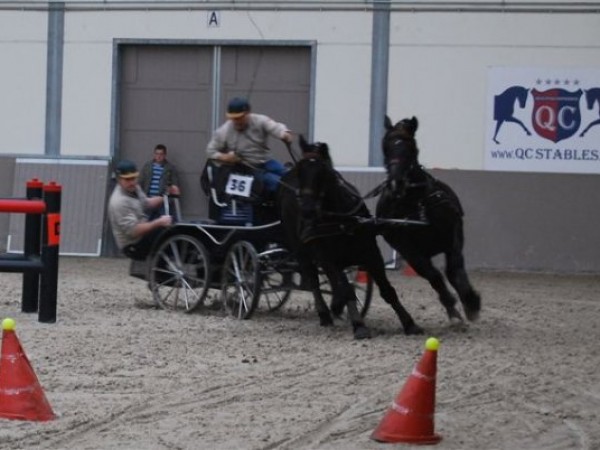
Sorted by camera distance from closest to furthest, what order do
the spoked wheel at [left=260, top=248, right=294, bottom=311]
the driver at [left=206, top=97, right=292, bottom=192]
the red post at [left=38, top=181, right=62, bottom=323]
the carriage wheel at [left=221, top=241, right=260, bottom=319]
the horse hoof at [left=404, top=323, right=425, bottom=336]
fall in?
the horse hoof at [left=404, top=323, right=425, bottom=336], the red post at [left=38, top=181, right=62, bottom=323], the carriage wheel at [left=221, top=241, right=260, bottom=319], the spoked wheel at [left=260, top=248, right=294, bottom=311], the driver at [left=206, top=97, right=292, bottom=192]

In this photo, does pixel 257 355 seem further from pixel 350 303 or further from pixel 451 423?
pixel 451 423

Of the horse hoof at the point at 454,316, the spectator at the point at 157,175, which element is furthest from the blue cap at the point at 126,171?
the spectator at the point at 157,175

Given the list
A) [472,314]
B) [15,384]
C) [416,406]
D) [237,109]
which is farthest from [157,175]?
[416,406]

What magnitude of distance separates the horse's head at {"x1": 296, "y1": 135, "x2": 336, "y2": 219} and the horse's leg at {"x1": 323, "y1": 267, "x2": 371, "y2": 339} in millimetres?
569

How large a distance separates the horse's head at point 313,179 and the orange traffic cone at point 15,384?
4037 mm

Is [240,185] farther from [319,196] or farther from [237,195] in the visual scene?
[319,196]

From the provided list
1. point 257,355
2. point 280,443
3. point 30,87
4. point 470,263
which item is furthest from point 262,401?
point 30,87

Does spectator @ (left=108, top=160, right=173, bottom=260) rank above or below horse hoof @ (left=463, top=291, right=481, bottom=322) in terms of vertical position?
above

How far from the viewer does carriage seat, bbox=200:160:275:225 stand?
1343 cm

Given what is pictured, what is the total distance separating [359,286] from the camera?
1445 cm

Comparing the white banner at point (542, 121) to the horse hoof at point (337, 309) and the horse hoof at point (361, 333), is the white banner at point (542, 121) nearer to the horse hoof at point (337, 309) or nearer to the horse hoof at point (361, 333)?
the horse hoof at point (337, 309)

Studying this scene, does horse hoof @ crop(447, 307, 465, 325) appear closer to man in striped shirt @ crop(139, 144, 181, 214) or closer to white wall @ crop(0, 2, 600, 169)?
white wall @ crop(0, 2, 600, 169)

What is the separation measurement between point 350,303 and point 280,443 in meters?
4.34

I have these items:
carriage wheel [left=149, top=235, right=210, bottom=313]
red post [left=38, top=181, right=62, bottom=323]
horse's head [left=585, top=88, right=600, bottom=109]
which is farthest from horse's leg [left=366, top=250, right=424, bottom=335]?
horse's head [left=585, top=88, right=600, bottom=109]
